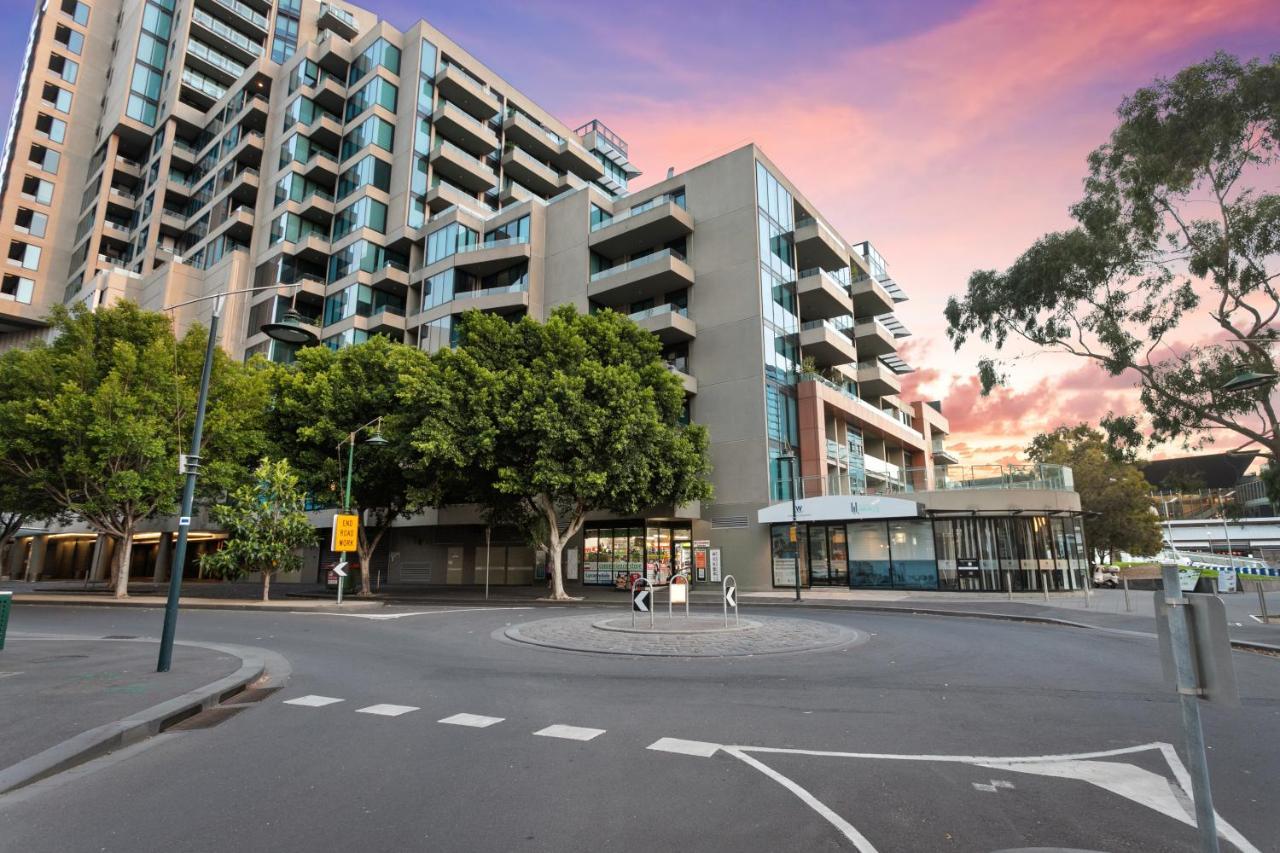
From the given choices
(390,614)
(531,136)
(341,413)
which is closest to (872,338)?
(531,136)

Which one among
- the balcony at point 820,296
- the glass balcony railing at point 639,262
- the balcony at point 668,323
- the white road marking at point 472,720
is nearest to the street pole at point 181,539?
the white road marking at point 472,720

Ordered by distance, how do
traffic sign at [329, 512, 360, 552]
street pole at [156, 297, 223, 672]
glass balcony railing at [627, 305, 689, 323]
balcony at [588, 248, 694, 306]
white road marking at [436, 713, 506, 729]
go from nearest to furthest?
white road marking at [436, 713, 506, 729], street pole at [156, 297, 223, 672], traffic sign at [329, 512, 360, 552], glass balcony railing at [627, 305, 689, 323], balcony at [588, 248, 694, 306]

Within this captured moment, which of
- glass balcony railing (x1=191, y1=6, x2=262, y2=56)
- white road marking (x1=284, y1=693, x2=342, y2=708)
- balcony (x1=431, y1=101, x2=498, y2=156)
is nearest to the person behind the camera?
white road marking (x1=284, y1=693, x2=342, y2=708)

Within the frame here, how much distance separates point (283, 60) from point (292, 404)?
5204 cm

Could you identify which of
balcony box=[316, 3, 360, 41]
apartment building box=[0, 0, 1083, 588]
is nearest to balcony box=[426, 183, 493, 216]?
→ apartment building box=[0, 0, 1083, 588]

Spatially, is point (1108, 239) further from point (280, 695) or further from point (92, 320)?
point (92, 320)

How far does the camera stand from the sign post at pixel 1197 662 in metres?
2.93

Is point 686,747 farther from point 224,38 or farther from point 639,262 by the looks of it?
point 224,38

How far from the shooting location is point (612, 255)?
136ft

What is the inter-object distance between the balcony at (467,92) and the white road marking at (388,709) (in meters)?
53.2

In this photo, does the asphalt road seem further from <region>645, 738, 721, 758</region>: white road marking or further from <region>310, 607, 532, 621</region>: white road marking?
<region>310, 607, 532, 621</region>: white road marking

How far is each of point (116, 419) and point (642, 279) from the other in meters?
24.7

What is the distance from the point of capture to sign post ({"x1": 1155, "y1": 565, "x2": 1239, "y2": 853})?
9.61 feet

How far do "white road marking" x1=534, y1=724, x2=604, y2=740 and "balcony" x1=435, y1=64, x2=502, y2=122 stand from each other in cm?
5454
